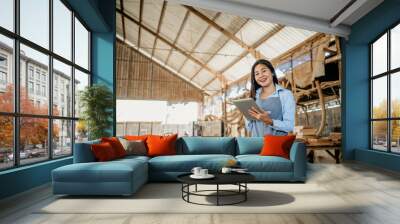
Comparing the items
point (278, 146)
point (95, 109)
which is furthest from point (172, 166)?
point (95, 109)

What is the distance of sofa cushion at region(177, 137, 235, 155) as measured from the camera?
5.71 metres

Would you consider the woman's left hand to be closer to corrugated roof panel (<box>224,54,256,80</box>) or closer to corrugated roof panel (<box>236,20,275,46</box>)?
corrugated roof panel (<box>236,20,275,46</box>)

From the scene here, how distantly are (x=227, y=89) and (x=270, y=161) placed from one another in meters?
9.98

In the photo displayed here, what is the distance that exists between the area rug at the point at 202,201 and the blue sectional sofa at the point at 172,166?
0.51ft

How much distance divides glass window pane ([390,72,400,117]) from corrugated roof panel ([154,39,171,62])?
982 centimetres

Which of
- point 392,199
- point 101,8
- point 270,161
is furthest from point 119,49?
point 392,199

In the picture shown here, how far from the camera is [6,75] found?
4.28 m

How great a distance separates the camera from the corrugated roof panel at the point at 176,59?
15.3m

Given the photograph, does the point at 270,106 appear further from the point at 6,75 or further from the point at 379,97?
the point at 6,75

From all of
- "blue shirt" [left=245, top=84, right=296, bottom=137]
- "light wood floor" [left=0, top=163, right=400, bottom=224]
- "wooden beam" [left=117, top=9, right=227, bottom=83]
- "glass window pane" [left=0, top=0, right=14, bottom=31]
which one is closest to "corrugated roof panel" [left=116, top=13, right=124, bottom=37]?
"wooden beam" [left=117, top=9, right=227, bottom=83]

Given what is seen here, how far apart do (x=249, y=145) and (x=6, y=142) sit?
12.1ft

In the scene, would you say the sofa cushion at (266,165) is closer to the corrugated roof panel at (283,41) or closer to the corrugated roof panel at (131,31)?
the corrugated roof panel at (283,41)

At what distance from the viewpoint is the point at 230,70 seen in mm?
13922

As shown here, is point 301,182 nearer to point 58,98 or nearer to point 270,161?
point 270,161
